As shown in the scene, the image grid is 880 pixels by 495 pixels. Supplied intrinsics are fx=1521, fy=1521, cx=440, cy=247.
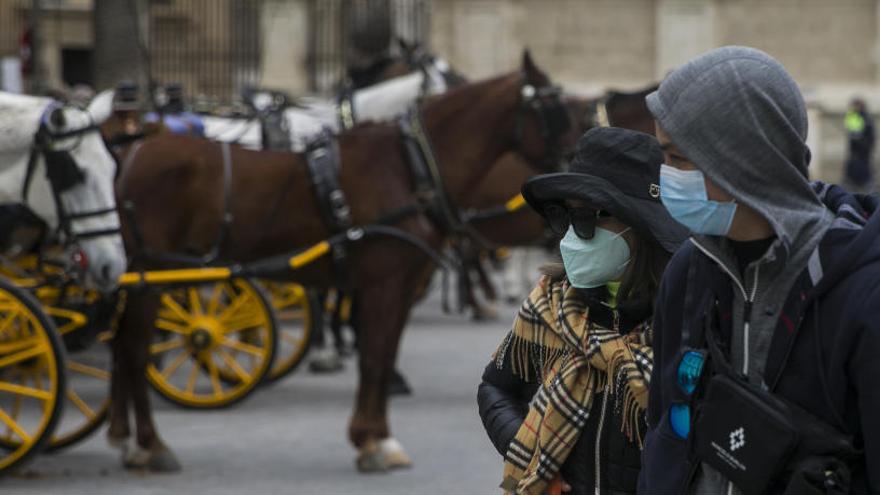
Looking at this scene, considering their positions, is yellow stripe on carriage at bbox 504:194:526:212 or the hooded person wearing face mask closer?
the hooded person wearing face mask

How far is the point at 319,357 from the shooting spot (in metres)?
11.2

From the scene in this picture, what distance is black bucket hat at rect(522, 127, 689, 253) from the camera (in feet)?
10.1

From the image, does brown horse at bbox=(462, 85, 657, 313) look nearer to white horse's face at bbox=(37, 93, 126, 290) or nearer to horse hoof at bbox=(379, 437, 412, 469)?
horse hoof at bbox=(379, 437, 412, 469)

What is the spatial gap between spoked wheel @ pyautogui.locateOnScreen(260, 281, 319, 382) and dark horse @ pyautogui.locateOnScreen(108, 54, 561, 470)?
1.54 meters

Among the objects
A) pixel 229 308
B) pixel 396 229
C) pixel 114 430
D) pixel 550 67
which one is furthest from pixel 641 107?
pixel 550 67

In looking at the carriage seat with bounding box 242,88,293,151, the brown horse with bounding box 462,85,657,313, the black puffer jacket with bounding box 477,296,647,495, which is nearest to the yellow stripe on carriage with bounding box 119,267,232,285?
the carriage seat with bounding box 242,88,293,151

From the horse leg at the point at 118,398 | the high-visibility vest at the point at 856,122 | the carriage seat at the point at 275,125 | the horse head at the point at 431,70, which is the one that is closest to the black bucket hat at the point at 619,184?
the horse leg at the point at 118,398

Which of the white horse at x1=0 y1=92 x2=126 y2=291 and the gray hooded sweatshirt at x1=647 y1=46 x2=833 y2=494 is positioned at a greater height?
the gray hooded sweatshirt at x1=647 y1=46 x2=833 y2=494

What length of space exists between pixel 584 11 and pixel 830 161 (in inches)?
199

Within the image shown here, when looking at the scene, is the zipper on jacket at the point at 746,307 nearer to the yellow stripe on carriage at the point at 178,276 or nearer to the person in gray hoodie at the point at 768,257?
the person in gray hoodie at the point at 768,257

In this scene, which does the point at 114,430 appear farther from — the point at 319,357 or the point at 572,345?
the point at 572,345

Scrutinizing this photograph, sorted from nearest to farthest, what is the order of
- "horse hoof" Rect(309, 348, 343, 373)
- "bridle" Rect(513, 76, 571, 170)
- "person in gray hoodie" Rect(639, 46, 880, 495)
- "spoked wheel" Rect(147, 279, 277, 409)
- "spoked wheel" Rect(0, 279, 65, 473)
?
"person in gray hoodie" Rect(639, 46, 880, 495) → "spoked wheel" Rect(0, 279, 65, 473) → "bridle" Rect(513, 76, 571, 170) → "spoked wheel" Rect(147, 279, 277, 409) → "horse hoof" Rect(309, 348, 343, 373)

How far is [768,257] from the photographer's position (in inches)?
89.5

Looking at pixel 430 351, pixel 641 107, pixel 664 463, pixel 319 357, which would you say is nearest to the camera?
pixel 664 463
